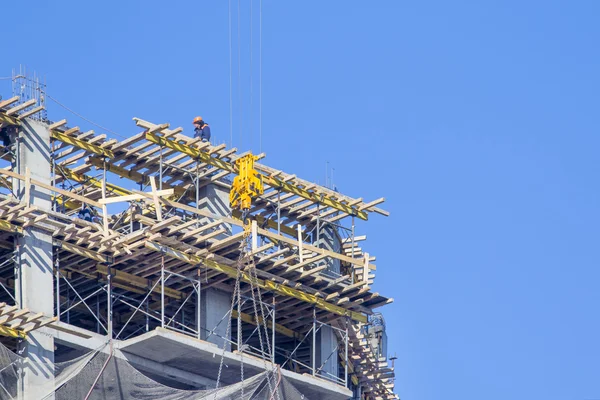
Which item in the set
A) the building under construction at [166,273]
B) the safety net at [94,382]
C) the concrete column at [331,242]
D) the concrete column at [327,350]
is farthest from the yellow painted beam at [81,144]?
the concrete column at [327,350]

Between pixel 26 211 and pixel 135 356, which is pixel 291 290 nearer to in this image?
pixel 135 356

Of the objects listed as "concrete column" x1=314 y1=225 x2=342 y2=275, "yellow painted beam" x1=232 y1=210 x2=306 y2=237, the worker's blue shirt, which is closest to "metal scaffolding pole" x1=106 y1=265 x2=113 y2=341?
the worker's blue shirt

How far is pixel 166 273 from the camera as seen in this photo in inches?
2707

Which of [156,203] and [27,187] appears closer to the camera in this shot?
[27,187]

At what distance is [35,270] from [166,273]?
5.66m

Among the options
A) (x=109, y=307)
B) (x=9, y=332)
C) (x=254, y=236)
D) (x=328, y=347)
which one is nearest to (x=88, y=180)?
(x=254, y=236)

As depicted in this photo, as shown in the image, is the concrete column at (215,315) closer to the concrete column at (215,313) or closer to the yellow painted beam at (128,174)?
the concrete column at (215,313)

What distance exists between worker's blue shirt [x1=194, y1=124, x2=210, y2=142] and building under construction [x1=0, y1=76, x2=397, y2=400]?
1310 millimetres

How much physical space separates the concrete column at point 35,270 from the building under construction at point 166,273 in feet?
0.15

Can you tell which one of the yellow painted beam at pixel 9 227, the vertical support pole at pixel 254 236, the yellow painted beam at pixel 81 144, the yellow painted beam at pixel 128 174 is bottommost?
the yellow painted beam at pixel 9 227

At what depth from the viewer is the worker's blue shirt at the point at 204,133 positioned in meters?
72.8

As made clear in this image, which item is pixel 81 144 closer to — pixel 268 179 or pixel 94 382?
pixel 268 179

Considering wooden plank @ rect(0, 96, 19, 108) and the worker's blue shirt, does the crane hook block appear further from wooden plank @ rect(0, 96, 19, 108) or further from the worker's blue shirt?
wooden plank @ rect(0, 96, 19, 108)

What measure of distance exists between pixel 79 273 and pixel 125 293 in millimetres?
3377
